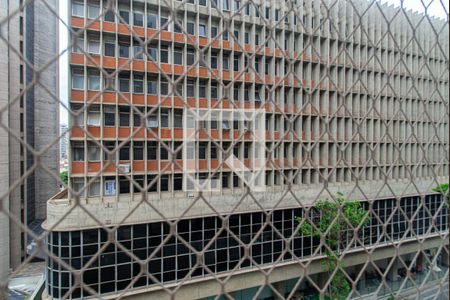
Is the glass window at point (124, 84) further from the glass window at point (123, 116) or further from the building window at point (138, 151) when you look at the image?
the building window at point (138, 151)

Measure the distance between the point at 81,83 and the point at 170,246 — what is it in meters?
1.96

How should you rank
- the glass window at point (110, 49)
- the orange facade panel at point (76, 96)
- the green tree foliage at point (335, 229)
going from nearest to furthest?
the green tree foliage at point (335, 229)
the orange facade panel at point (76, 96)
the glass window at point (110, 49)

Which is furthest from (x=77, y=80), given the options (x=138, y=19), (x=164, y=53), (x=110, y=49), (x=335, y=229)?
(x=335, y=229)

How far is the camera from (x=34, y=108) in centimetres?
223

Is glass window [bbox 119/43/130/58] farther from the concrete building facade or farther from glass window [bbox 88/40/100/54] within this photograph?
the concrete building facade

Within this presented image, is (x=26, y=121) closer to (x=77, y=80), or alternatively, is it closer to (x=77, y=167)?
(x=77, y=80)

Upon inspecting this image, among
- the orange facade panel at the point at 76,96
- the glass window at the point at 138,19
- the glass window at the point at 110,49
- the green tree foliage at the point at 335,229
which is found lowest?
the green tree foliage at the point at 335,229

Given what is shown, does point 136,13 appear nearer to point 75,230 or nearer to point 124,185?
point 124,185

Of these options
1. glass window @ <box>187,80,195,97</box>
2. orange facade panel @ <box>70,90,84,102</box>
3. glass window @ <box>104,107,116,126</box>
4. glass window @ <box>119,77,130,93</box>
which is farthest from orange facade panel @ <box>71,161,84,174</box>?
glass window @ <box>187,80,195,97</box>

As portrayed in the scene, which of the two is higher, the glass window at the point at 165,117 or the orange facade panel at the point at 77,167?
the glass window at the point at 165,117

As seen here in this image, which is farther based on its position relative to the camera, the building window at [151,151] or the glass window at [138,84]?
the building window at [151,151]

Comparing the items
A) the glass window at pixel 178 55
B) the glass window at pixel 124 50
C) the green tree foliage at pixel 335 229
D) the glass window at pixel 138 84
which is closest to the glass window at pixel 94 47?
the glass window at pixel 124 50

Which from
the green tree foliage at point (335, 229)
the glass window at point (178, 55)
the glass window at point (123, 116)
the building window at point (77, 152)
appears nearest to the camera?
the green tree foliage at point (335, 229)

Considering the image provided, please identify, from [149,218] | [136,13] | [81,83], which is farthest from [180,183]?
[136,13]
